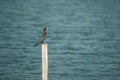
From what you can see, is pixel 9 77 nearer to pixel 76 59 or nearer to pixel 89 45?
pixel 76 59

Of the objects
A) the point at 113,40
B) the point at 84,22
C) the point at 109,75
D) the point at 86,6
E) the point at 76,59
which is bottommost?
the point at 109,75

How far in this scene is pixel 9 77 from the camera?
21.2ft

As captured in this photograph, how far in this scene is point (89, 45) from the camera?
21.5 feet

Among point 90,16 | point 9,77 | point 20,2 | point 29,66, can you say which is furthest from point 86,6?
point 9,77

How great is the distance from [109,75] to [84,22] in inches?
57.4

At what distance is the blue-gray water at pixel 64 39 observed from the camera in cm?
650

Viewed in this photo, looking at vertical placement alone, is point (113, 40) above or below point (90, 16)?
below

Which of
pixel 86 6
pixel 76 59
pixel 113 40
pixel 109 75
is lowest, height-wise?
pixel 109 75

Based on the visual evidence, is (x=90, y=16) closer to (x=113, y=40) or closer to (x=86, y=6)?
(x=86, y=6)

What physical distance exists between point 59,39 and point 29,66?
101cm

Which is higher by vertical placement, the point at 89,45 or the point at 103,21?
the point at 103,21

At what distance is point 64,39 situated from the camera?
654cm

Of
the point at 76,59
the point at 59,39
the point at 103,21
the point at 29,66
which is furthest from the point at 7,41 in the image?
the point at 103,21

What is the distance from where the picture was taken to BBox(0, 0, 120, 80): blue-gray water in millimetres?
6504
